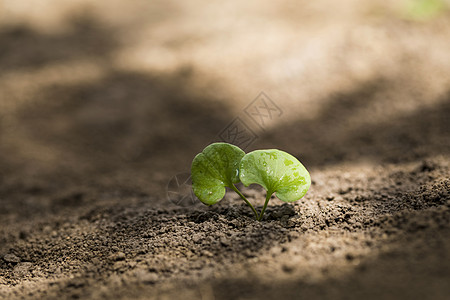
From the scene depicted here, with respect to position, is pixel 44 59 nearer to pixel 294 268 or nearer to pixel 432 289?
pixel 294 268

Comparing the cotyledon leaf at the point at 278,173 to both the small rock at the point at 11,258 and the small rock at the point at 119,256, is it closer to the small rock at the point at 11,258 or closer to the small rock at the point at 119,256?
the small rock at the point at 119,256

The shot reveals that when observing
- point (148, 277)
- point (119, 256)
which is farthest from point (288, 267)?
point (119, 256)

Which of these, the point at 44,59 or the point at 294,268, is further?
the point at 44,59

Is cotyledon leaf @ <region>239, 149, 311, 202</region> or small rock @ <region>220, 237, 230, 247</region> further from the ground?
cotyledon leaf @ <region>239, 149, 311, 202</region>

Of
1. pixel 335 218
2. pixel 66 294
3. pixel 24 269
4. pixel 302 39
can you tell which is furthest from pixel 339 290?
pixel 302 39

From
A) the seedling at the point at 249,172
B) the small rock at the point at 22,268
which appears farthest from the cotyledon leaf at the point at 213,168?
the small rock at the point at 22,268

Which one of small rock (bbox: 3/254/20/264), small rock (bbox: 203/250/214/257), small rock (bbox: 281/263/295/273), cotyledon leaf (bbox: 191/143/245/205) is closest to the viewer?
small rock (bbox: 281/263/295/273)

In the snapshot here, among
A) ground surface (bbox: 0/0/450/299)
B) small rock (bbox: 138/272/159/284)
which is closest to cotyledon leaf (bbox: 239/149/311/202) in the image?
ground surface (bbox: 0/0/450/299)

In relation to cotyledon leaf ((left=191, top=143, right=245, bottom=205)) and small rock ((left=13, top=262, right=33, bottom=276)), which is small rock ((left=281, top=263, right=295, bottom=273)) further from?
small rock ((left=13, top=262, right=33, bottom=276))
